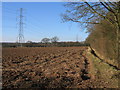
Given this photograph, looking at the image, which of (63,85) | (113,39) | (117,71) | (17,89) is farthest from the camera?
(113,39)

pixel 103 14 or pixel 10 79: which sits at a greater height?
pixel 103 14

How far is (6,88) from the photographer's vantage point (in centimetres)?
461

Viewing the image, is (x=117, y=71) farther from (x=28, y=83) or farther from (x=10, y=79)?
(x=10, y=79)

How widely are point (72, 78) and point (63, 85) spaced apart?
1038 mm

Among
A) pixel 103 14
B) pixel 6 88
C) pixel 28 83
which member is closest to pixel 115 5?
pixel 103 14

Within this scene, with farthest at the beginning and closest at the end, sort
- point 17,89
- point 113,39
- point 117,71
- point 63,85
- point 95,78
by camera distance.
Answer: point 113,39 → point 95,78 → point 117,71 → point 63,85 → point 17,89

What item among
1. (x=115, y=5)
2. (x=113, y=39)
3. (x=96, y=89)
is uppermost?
(x=115, y=5)

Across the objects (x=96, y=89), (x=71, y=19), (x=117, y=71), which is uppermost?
(x=71, y=19)

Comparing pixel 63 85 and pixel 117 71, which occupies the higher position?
pixel 117 71

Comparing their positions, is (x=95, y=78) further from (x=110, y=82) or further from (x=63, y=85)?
(x=63, y=85)

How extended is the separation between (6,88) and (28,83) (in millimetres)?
773

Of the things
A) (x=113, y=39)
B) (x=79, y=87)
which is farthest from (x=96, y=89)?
(x=113, y=39)

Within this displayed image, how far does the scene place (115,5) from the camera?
5406 millimetres

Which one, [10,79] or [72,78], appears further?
[72,78]
